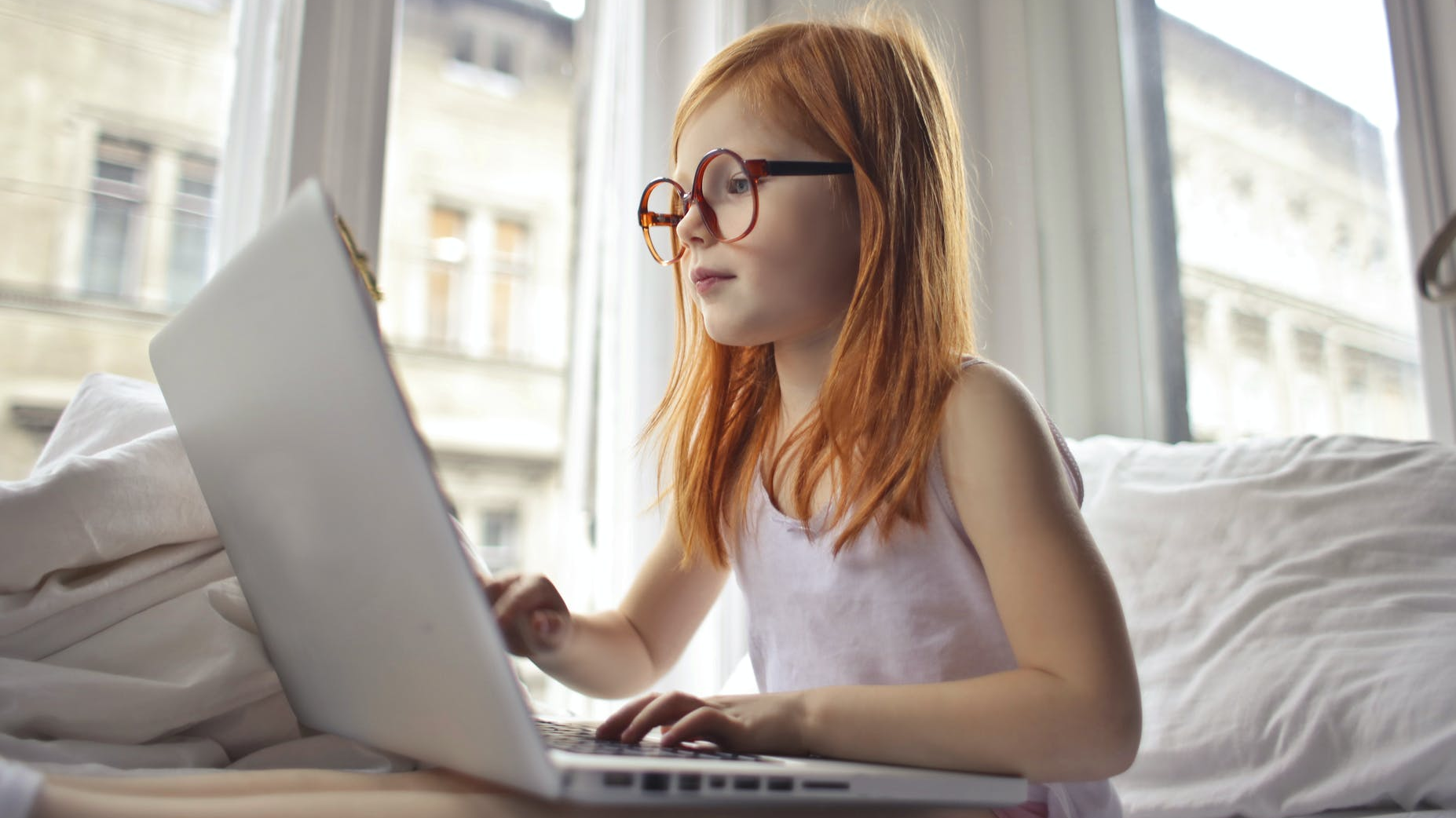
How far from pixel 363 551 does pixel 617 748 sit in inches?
6.6

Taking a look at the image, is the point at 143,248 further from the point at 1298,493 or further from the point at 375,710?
the point at 1298,493

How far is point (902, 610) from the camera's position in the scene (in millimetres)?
751

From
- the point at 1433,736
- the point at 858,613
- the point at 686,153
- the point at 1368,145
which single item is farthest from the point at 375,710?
the point at 1368,145

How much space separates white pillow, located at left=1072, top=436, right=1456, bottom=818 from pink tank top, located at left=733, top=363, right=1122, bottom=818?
23cm

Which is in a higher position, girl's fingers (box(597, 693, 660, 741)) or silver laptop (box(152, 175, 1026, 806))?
silver laptop (box(152, 175, 1026, 806))

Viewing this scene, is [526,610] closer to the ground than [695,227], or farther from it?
closer to the ground

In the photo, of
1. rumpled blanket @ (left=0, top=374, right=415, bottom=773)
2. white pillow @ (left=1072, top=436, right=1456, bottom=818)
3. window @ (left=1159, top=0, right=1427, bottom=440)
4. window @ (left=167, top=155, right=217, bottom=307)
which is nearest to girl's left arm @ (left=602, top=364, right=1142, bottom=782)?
rumpled blanket @ (left=0, top=374, right=415, bottom=773)

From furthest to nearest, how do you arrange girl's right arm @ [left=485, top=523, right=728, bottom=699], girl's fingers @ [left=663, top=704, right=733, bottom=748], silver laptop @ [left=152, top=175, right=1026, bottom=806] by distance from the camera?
girl's right arm @ [left=485, top=523, right=728, bottom=699], girl's fingers @ [left=663, top=704, right=733, bottom=748], silver laptop @ [left=152, top=175, right=1026, bottom=806]

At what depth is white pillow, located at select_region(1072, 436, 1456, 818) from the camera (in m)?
0.86

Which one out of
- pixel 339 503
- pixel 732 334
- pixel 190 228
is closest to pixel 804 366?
pixel 732 334

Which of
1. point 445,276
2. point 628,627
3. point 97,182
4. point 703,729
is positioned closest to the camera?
point 703,729

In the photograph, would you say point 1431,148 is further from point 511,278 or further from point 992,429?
point 511,278

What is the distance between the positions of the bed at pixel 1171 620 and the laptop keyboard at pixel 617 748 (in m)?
0.10

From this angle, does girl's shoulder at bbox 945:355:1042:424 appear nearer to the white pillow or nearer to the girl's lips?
the girl's lips
